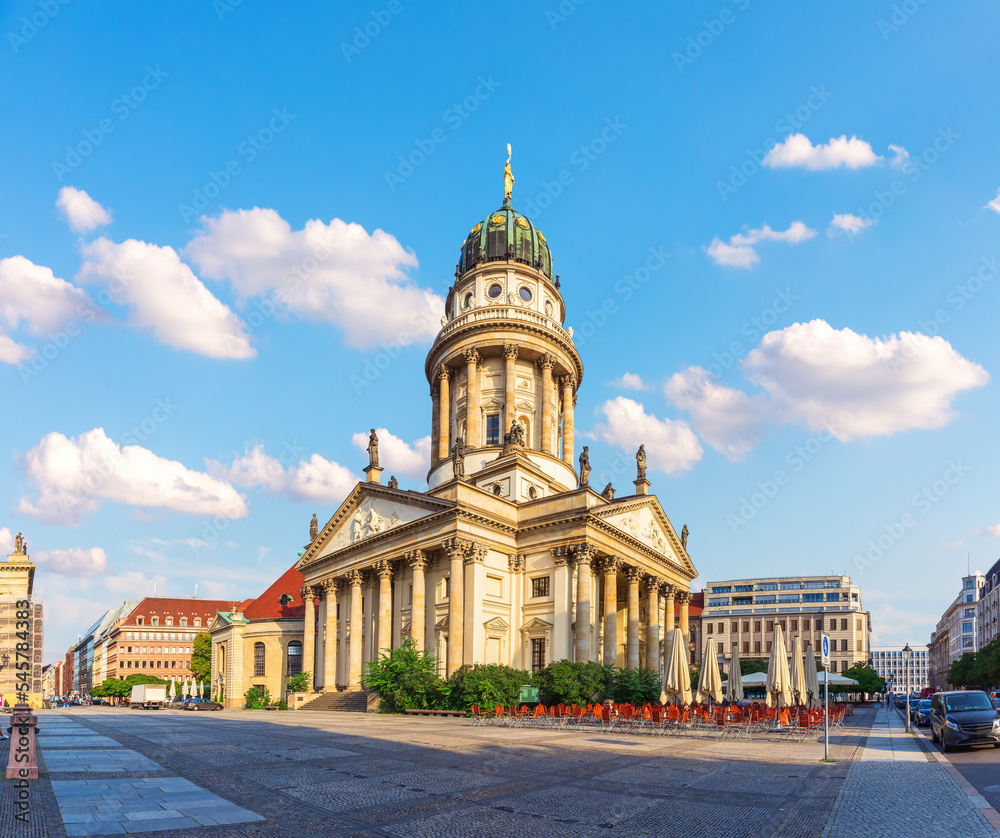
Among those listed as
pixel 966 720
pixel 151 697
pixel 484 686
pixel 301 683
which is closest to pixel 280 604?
pixel 151 697

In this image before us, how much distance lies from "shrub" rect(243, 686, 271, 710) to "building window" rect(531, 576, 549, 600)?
2760 cm

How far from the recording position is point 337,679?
183 feet

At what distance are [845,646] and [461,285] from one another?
9070 centimetres

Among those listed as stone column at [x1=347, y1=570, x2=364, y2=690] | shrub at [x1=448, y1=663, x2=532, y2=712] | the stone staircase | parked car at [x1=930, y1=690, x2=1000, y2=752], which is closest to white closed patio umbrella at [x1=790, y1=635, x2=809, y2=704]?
parked car at [x1=930, y1=690, x2=1000, y2=752]

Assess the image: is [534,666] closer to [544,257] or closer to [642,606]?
[642,606]

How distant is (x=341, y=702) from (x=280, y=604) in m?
25.7

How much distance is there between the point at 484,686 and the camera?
3778 cm

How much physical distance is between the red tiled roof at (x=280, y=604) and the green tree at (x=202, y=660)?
15094mm

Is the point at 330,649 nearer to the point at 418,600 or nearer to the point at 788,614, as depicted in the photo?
the point at 418,600

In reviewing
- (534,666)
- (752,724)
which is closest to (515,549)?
(534,666)

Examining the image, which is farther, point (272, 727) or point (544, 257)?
point (544, 257)

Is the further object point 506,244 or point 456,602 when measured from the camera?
point 506,244

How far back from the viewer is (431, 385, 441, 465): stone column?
62378 millimetres

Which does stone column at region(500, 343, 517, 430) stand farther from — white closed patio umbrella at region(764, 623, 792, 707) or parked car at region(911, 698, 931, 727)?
parked car at region(911, 698, 931, 727)
